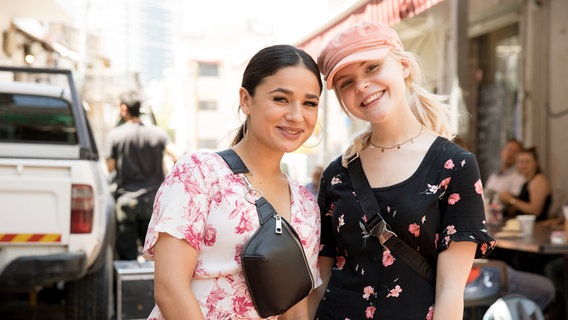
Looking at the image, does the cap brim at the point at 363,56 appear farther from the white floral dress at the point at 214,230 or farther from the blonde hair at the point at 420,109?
the white floral dress at the point at 214,230

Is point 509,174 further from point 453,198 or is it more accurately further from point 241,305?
point 241,305

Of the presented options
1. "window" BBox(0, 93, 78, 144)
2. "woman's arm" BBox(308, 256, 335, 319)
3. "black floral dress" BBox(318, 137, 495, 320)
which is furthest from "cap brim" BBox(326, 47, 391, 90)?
"window" BBox(0, 93, 78, 144)

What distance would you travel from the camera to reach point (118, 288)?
15.4 feet

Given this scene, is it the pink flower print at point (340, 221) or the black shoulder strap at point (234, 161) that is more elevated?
the black shoulder strap at point (234, 161)

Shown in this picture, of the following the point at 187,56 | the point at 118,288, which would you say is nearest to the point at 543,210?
the point at 118,288

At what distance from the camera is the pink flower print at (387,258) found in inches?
86.7

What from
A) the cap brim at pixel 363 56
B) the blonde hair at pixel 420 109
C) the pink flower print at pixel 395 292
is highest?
the cap brim at pixel 363 56

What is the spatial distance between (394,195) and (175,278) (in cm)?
66

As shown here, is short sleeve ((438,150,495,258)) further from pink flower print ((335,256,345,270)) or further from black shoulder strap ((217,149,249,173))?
black shoulder strap ((217,149,249,173))

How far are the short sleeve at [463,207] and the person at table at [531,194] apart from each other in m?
5.75

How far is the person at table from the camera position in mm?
7617

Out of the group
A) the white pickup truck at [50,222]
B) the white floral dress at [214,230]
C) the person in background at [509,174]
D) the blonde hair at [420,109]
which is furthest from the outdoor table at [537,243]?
the white floral dress at [214,230]

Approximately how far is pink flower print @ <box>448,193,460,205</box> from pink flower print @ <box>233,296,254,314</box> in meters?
0.62

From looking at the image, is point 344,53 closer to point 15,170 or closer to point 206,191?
point 206,191
